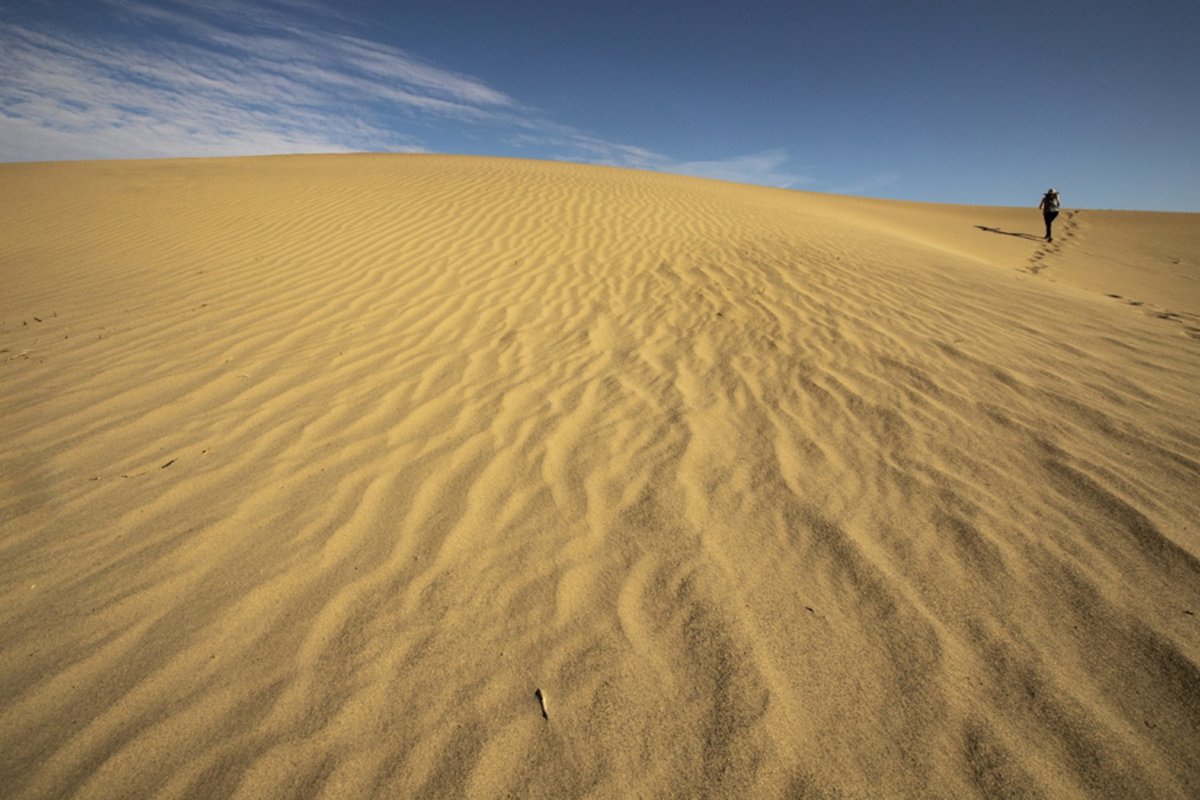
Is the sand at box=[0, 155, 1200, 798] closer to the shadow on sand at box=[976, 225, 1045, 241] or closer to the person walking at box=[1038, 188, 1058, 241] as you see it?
the person walking at box=[1038, 188, 1058, 241]

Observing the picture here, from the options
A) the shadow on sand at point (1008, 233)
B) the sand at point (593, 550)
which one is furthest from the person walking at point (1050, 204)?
the sand at point (593, 550)

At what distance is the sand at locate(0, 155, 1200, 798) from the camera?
144cm

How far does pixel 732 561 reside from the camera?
2.06m

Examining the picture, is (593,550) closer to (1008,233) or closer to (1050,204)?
(1050,204)

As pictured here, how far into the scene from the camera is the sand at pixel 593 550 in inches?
56.6

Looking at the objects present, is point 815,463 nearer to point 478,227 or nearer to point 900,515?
point 900,515

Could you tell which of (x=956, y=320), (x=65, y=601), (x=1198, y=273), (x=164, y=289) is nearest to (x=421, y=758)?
(x=65, y=601)

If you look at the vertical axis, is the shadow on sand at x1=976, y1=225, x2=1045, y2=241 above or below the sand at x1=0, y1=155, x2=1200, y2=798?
above

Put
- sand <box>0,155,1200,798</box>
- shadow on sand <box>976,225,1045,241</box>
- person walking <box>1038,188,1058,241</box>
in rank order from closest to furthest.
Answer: sand <box>0,155,1200,798</box> < person walking <box>1038,188,1058,241</box> < shadow on sand <box>976,225,1045,241</box>

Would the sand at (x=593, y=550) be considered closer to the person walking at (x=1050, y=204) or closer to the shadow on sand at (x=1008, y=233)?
the person walking at (x=1050, y=204)

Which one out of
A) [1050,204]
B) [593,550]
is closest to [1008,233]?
[1050,204]

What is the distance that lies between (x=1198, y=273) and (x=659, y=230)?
12966mm

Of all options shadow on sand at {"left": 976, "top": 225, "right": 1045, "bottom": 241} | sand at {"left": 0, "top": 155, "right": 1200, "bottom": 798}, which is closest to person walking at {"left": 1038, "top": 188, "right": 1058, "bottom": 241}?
shadow on sand at {"left": 976, "top": 225, "right": 1045, "bottom": 241}

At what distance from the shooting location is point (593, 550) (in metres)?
2.13
